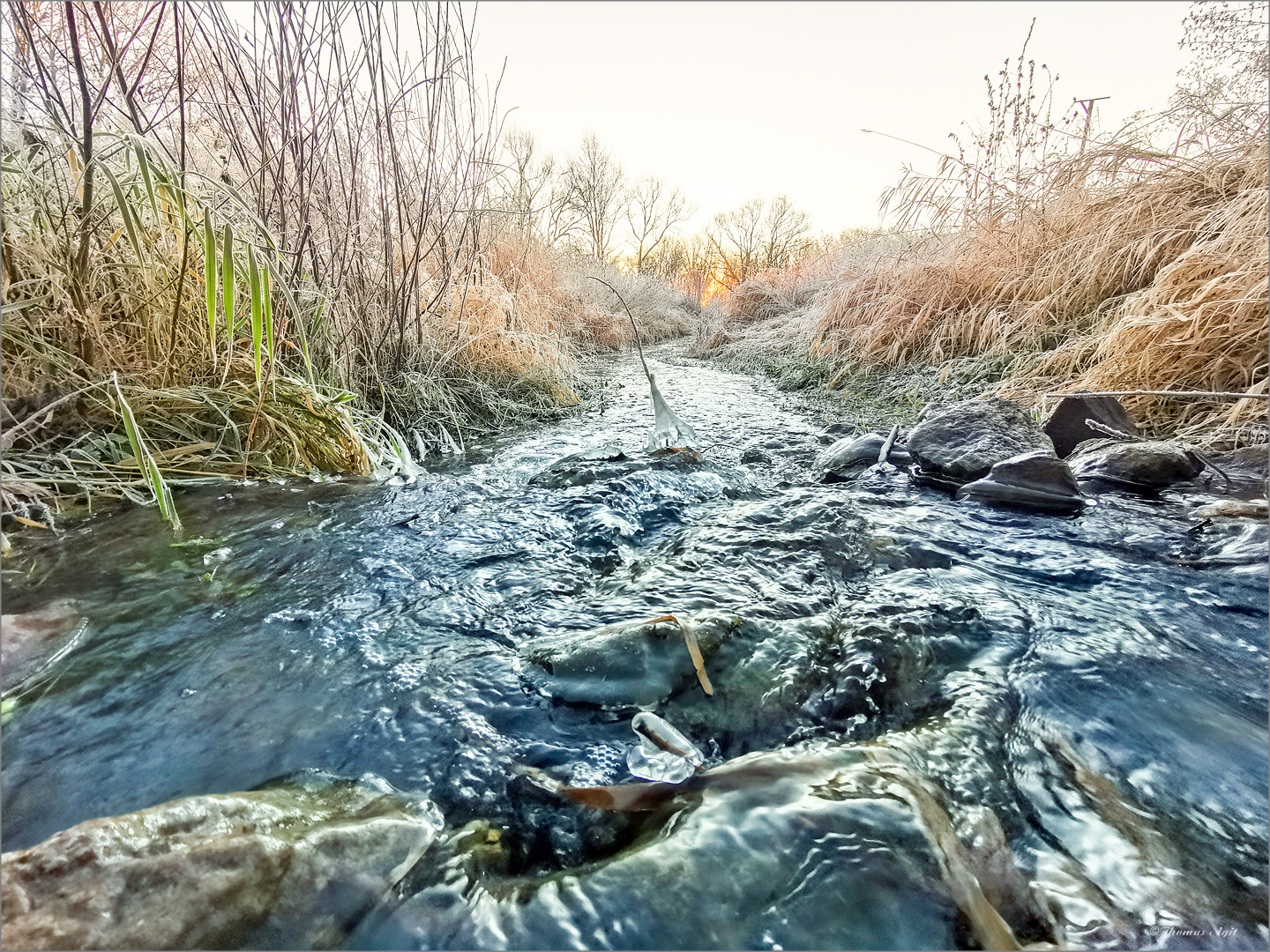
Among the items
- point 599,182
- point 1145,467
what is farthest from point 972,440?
point 599,182

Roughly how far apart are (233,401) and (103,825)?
1757 millimetres

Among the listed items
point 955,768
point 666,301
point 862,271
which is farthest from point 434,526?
point 666,301

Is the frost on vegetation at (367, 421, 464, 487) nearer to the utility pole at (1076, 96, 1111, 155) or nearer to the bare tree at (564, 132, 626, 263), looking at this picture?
the utility pole at (1076, 96, 1111, 155)

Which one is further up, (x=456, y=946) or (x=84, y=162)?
(x=84, y=162)

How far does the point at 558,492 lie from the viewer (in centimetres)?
212

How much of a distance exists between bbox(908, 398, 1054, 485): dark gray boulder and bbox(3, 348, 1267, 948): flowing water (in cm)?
39

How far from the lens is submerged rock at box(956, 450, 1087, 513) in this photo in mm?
1878

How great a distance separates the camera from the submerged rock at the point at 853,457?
2.40 metres

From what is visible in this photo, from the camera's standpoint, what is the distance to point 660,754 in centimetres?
89

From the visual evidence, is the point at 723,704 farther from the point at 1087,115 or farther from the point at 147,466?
the point at 1087,115

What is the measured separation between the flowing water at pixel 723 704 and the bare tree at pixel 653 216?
18973 millimetres

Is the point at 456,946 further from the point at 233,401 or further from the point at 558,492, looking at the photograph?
the point at 233,401

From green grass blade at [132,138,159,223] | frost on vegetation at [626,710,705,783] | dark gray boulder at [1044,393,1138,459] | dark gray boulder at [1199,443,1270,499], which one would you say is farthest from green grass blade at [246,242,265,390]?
dark gray boulder at [1199,443,1270,499]

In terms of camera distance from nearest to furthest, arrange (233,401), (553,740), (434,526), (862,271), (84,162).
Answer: (553,740) → (84,162) → (434,526) → (233,401) → (862,271)
